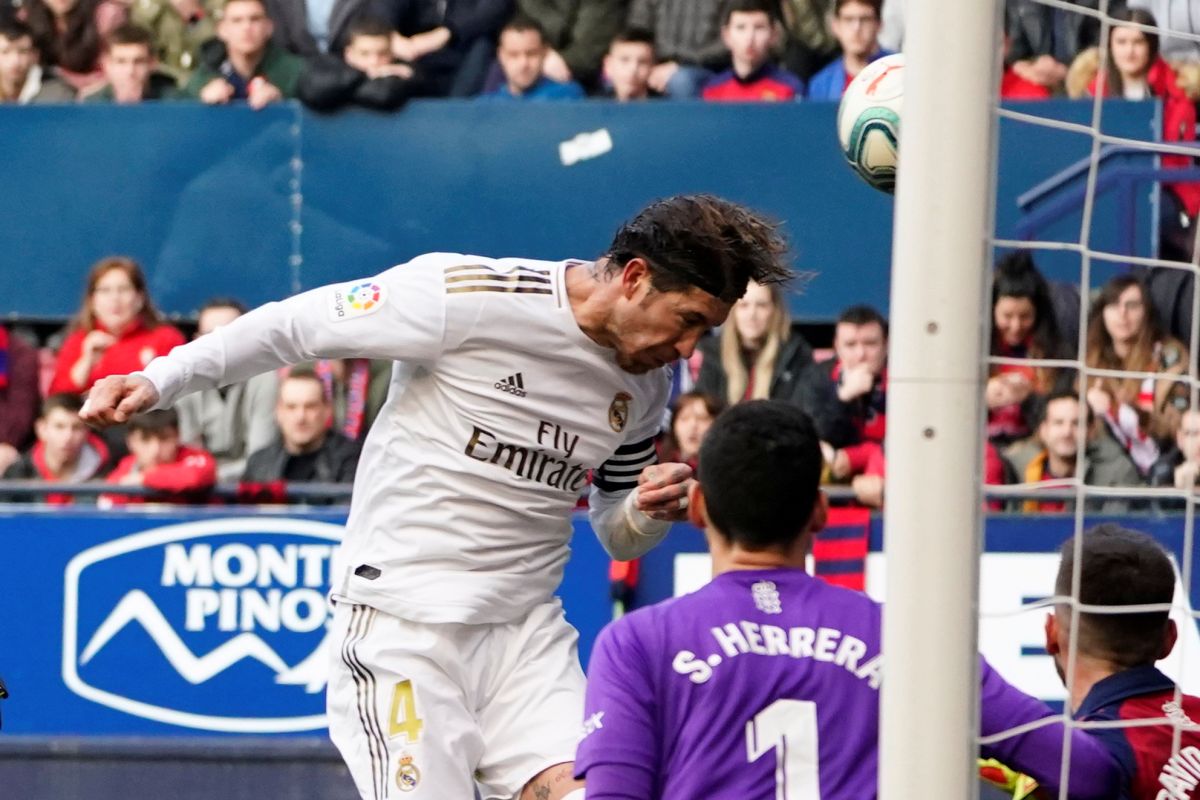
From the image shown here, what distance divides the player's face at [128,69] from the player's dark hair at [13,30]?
437 millimetres

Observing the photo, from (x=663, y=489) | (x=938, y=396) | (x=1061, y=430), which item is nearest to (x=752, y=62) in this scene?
(x=1061, y=430)

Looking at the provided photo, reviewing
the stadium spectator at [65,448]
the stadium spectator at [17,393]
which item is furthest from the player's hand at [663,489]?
the stadium spectator at [17,393]

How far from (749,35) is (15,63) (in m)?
3.82

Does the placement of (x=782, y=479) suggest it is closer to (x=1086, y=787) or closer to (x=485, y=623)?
(x=1086, y=787)

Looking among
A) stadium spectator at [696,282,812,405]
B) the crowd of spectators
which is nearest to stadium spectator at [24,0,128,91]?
the crowd of spectators

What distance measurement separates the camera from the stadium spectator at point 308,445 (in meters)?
8.23

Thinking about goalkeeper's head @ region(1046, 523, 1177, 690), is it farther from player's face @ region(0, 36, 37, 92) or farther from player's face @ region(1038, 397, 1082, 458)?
player's face @ region(0, 36, 37, 92)

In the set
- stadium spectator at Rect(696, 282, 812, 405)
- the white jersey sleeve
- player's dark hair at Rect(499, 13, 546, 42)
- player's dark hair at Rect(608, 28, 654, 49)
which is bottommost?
the white jersey sleeve

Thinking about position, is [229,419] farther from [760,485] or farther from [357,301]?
[760,485]

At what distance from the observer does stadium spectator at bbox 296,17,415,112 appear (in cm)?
994

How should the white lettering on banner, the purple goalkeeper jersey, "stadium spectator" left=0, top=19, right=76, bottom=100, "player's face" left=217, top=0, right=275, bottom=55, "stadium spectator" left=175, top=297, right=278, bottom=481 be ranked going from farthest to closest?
"stadium spectator" left=0, top=19, right=76, bottom=100 → "player's face" left=217, top=0, right=275, bottom=55 → "stadium spectator" left=175, top=297, right=278, bottom=481 → the white lettering on banner → the purple goalkeeper jersey

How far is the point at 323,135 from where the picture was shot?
10125 mm

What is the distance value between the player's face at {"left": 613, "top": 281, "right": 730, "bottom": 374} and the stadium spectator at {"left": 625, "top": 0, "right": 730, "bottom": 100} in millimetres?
5880

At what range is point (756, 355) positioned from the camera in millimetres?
8555
